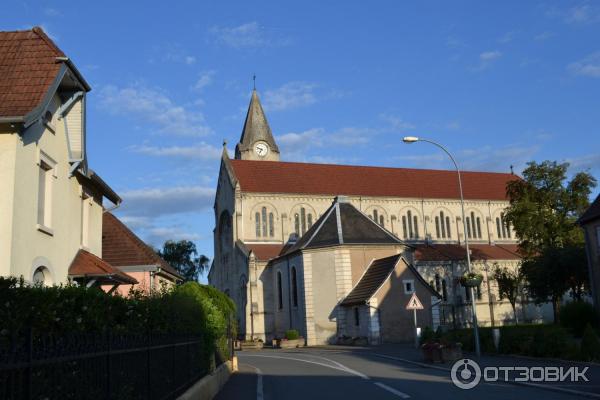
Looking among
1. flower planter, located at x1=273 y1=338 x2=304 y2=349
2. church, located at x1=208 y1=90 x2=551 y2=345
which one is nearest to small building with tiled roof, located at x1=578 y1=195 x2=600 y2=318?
church, located at x1=208 y1=90 x2=551 y2=345

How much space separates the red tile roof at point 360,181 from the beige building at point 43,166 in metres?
41.1

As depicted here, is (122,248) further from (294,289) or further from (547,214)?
(547,214)

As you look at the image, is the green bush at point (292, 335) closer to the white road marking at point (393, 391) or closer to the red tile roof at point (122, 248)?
the red tile roof at point (122, 248)

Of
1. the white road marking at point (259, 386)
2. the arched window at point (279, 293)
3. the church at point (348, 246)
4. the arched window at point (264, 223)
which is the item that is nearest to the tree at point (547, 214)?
the church at point (348, 246)

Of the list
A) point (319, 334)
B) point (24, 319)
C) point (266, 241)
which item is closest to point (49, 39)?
point (24, 319)

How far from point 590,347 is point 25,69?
17808 millimetres

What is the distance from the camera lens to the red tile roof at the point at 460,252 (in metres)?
57.2

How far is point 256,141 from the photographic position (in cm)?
6981

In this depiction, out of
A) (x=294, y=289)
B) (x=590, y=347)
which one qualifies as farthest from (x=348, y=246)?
(x=590, y=347)

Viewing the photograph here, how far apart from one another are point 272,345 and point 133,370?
140 ft

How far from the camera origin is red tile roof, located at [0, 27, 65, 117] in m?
13.3

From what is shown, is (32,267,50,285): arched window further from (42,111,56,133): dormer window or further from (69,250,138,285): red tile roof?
(42,111,56,133): dormer window

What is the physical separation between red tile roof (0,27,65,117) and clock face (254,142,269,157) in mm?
53928

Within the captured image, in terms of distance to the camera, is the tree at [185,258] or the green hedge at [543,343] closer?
the green hedge at [543,343]
